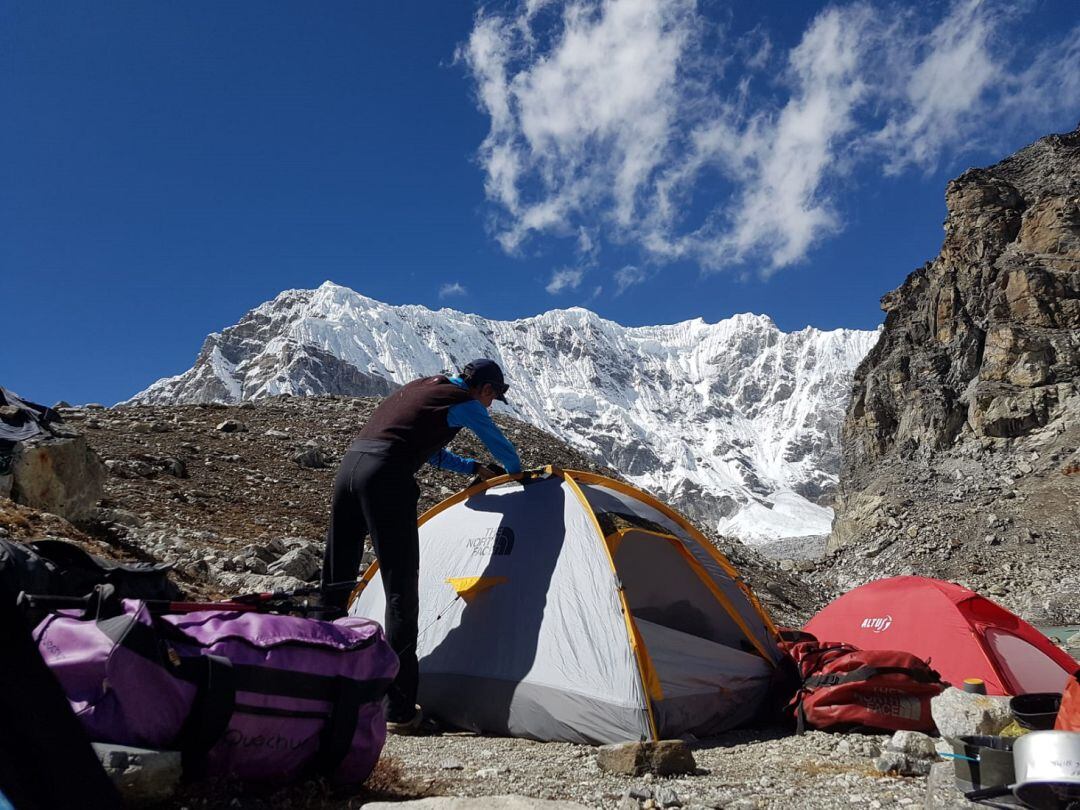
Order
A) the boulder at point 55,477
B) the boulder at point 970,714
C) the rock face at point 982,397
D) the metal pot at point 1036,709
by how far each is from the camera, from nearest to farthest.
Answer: the metal pot at point 1036,709 < the boulder at point 970,714 < the boulder at point 55,477 < the rock face at point 982,397

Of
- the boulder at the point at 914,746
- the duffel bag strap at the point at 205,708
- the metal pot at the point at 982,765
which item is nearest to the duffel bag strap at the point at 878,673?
the boulder at the point at 914,746

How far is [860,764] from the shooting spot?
3512 mm

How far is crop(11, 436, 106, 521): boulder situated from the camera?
25.0 feet

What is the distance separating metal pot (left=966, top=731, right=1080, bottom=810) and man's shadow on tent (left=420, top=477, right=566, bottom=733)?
2720 millimetres

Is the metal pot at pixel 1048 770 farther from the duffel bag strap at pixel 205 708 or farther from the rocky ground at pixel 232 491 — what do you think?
the rocky ground at pixel 232 491

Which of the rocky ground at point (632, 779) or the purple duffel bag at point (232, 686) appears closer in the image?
the purple duffel bag at point (232, 686)

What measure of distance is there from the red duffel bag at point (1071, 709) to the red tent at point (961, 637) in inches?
109

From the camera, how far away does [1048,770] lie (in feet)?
6.32

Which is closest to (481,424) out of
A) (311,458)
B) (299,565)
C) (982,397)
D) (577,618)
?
(577,618)

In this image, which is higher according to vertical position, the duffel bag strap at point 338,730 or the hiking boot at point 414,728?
the duffel bag strap at point 338,730

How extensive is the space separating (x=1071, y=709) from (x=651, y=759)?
1656 mm

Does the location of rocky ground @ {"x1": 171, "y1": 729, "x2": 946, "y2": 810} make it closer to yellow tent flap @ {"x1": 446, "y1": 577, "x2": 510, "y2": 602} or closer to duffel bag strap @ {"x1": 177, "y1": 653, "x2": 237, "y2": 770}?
duffel bag strap @ {"x1": 177, "y1": 653, "x2": 237, "y2": 770}

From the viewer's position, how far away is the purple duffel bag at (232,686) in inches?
84.4

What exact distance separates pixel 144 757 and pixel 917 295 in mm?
66423
